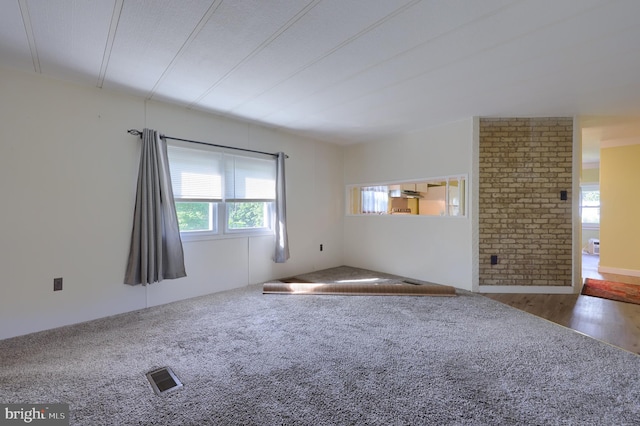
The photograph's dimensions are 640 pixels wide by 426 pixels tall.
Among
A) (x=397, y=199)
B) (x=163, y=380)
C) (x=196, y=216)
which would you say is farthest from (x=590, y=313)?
(x=196, y=216)

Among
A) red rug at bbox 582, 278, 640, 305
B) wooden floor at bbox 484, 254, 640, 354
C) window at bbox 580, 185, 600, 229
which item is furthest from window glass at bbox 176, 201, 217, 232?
window at bbox 580, 185, 600, 229

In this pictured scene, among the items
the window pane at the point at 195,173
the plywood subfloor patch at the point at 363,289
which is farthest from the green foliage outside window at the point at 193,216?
the plywood subfloor patch at the point at 363,289

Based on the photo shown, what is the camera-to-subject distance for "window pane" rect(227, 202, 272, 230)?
4016 millimetres

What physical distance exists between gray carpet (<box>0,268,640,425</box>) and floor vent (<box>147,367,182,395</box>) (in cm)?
4

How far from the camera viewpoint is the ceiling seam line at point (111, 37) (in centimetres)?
172

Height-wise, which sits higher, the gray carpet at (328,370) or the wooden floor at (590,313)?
the gray carpet at (328,370)

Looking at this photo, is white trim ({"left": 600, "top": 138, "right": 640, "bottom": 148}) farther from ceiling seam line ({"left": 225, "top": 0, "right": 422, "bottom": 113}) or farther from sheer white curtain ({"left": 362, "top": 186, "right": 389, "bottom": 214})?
ceiling seam line ({"left": 225, "top": 0, "right": 422, "bottom": 113})

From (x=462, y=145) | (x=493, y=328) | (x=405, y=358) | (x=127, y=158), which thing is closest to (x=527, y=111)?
(x=462, y=145)

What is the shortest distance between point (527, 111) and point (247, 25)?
11.7ft

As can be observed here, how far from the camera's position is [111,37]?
79.4 inches

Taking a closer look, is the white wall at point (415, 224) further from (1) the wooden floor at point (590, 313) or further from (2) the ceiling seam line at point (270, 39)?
(2) the ceiling seam line at point (270, 39)

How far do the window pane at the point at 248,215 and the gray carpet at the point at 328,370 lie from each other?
1.42 meters

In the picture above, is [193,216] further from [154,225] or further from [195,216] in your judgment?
[154,225]

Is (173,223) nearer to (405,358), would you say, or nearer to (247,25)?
(247,25)
